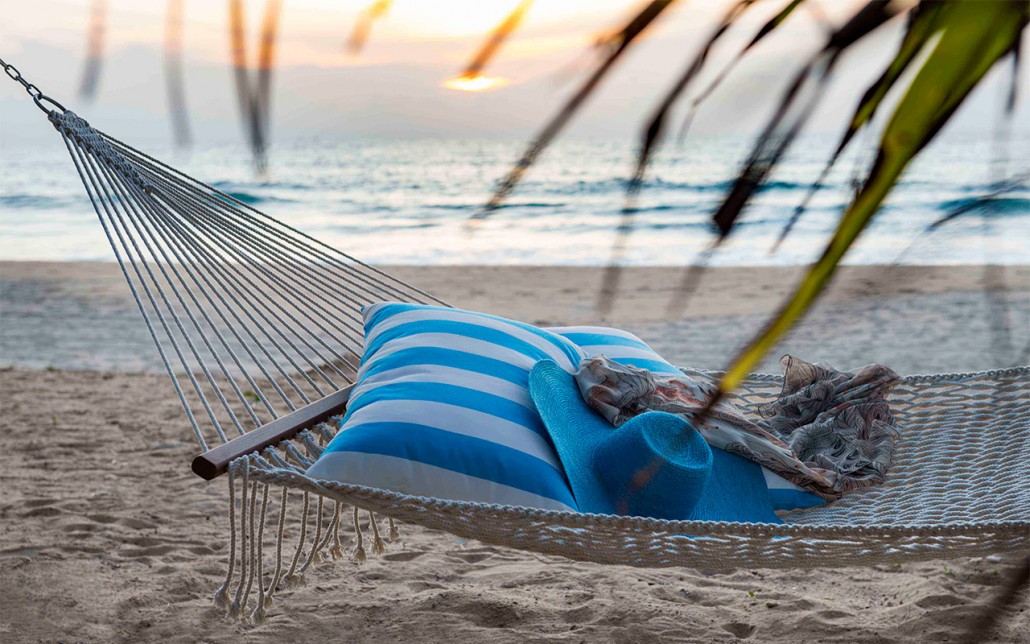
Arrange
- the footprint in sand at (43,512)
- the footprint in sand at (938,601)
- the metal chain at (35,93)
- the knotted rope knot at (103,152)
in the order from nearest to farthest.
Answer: the metal chain at (35,93) → the footprint in sand at (938,601) → the knotted rope knot at (103,152) → the footprint in sand at (43,512)

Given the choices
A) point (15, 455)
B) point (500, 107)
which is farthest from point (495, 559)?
point (500, 107)

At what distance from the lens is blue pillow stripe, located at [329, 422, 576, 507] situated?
135cm

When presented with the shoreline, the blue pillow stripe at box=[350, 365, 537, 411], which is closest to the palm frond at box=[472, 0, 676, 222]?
the blue pillow stripe at box=[350, 365, 537, 411]

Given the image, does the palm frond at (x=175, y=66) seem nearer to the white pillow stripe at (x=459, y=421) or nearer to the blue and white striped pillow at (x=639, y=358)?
the white pillow stripe at (x=459, y=421)

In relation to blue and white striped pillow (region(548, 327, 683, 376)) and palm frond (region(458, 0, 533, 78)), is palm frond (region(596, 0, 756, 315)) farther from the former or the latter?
blue and white striped pillow (region(548, 327, 683, 376))

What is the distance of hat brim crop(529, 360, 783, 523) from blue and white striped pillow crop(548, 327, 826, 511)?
0.9 inches

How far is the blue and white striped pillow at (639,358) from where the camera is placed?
159cm

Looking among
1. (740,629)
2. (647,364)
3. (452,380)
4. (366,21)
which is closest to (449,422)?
(452,380)

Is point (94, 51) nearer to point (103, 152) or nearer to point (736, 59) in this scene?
point (736, 59)

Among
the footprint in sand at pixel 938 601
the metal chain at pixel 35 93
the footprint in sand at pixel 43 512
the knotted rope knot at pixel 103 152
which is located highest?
the metal chain at pixel 35 93

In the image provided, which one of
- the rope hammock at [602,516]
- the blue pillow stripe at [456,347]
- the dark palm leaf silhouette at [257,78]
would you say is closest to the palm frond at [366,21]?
the dark palm leaf silhouette at [257,78]

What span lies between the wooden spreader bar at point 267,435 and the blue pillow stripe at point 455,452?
0.45 feet

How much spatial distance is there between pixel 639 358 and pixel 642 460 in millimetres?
578

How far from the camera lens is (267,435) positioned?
55.9 inches
